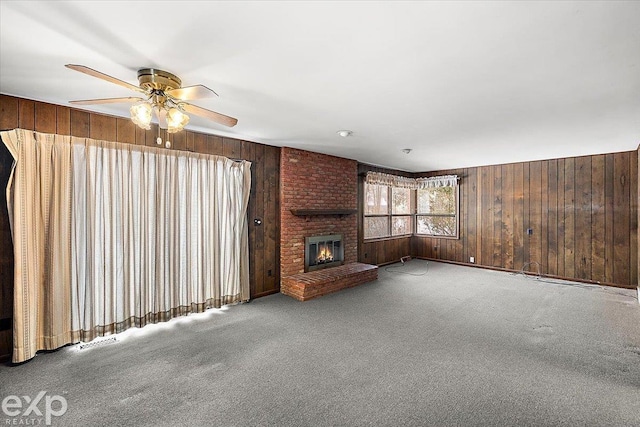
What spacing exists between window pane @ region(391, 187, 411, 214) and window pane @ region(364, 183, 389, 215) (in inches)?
10.7

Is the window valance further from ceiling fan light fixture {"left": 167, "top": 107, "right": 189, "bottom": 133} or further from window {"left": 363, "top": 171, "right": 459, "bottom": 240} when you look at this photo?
ceiling fan light fixture {"left": 167, "top": 107, "right": 189, "bottom": 133}

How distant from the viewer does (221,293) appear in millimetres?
4027

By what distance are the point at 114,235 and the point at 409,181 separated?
634 centimetres

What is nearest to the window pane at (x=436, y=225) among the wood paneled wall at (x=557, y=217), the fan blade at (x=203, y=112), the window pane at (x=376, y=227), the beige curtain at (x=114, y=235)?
the wood paneled wall at (x=557, y=217)

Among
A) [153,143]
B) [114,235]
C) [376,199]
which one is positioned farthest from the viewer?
[376,199]

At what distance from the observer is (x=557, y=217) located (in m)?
5.62

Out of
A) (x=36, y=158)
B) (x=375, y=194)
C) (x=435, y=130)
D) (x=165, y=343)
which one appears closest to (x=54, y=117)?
(x=36, y=158)

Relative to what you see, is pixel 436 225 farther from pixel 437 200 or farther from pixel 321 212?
pixel 321 212

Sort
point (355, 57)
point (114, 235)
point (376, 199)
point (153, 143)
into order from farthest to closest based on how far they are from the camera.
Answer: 1. point (376, 199)
2. point (153, 143)
3. point (114, 235)
4. point (355, 57)

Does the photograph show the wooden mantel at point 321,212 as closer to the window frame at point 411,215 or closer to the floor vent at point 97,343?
the window frame at point 411,215

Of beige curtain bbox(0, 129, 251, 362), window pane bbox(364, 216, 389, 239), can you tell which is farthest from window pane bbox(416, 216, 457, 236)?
beige curtain bbox(0, 129, 251, 362)

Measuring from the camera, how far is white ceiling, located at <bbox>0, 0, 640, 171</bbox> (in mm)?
1490

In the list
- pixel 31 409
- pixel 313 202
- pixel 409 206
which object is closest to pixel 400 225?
pixel 409 206

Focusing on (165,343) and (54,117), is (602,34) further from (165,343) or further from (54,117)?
(54,117)
